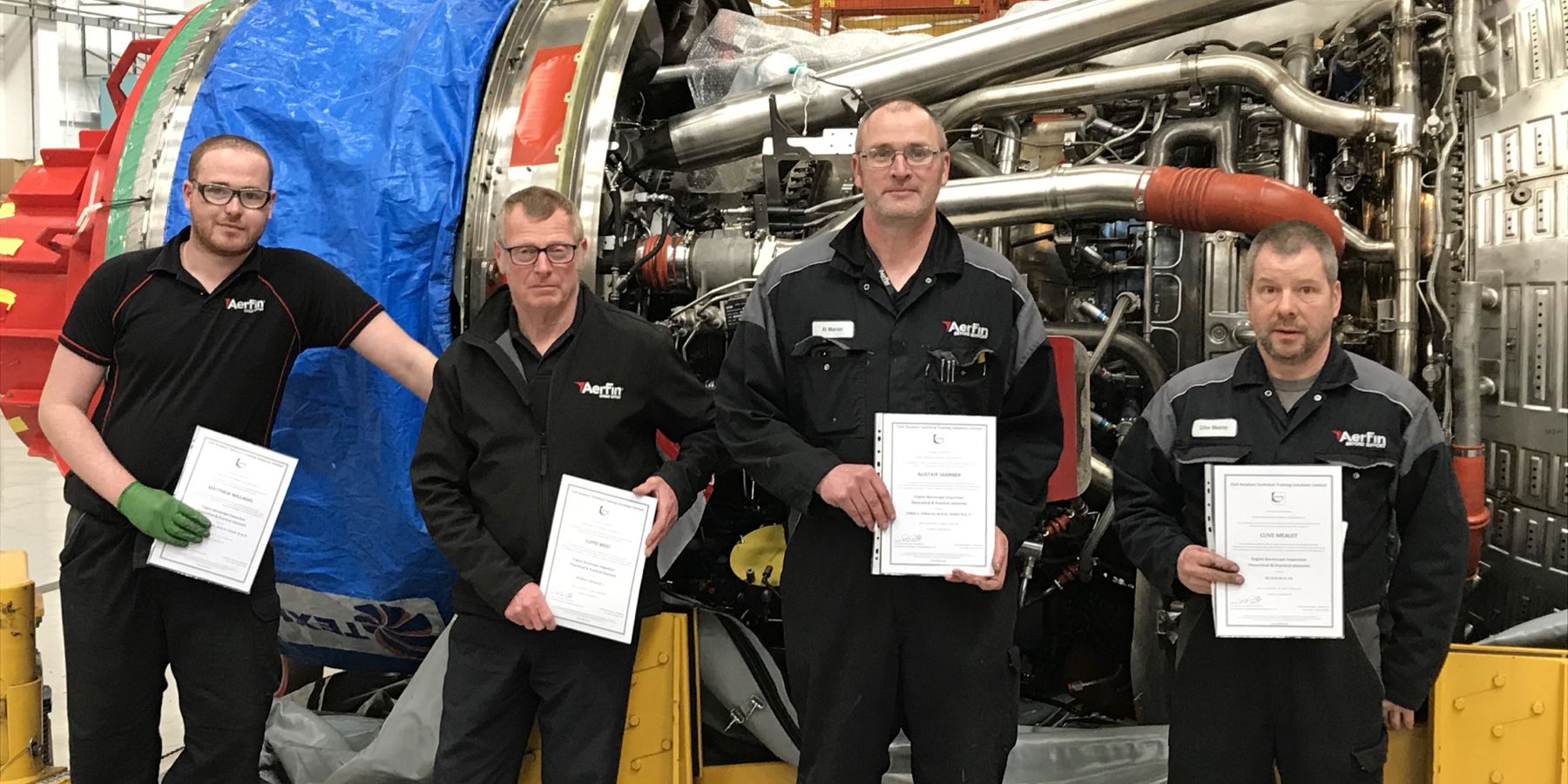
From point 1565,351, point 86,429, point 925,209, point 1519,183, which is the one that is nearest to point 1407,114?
point 1519,183

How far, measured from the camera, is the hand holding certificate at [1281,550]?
6.82 feet

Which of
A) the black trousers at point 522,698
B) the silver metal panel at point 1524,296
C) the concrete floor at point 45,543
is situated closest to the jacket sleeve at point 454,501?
the black trousers at point 522,698

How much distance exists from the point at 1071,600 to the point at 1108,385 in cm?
69

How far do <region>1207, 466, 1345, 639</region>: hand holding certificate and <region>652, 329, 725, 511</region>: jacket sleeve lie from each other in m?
1.03

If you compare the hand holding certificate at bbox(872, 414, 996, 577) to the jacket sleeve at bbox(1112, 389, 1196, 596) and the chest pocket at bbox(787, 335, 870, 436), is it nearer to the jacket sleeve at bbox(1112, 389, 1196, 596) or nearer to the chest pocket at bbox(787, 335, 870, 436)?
the chest pocket at bbox(787, 335, 870, 436)

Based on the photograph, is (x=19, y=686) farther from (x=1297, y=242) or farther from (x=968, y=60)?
(x=1297, y=242)

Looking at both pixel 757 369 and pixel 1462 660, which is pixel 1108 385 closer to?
pixel 1462 660

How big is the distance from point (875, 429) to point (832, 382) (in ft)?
0.41

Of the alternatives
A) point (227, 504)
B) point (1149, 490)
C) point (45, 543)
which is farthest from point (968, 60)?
point (45, 543)

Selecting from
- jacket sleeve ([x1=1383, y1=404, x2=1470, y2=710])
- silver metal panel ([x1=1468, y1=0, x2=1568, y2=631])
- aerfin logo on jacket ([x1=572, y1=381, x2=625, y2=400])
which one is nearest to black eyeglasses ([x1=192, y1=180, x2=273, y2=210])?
aerfin logo on jacket ([x1=572, y1=381, x2=625, y2=400])

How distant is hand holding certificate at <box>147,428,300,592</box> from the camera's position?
8.10 feet

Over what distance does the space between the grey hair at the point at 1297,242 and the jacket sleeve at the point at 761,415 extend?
35.9 inches

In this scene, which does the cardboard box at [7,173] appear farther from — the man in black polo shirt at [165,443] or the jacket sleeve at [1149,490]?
the jacket sleeve at [1149,490]

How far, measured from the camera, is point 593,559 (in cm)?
231
